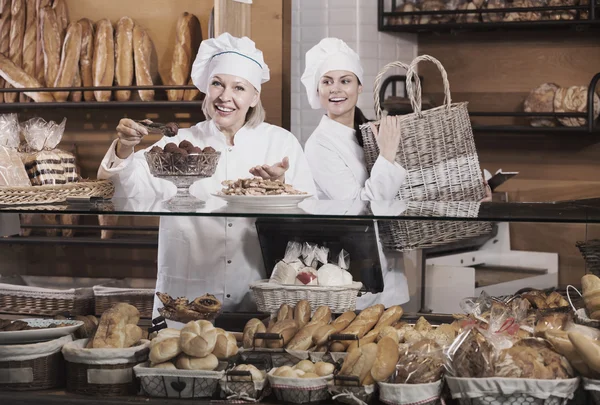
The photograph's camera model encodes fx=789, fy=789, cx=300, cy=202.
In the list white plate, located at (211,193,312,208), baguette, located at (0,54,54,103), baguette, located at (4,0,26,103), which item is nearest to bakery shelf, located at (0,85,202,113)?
baguette, located at (0,54,54,103)

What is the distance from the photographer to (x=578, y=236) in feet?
5.32

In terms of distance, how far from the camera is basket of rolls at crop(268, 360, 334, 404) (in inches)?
59.8

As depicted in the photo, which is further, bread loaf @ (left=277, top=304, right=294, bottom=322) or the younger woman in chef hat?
the younger woman in chef hat

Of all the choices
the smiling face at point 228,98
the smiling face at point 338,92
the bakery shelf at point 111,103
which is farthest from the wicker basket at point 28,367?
the bakery shelf at point 111,103

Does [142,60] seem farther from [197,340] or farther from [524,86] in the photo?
[197,340]

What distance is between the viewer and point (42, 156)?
2.20 meters

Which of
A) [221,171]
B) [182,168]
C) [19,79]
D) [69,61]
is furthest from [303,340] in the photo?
[19,79]

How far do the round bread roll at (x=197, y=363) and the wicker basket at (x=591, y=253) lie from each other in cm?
79

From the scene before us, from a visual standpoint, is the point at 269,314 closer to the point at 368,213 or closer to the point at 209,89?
the point at 368,213

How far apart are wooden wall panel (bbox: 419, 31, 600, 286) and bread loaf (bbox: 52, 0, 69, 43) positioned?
1.88 meters

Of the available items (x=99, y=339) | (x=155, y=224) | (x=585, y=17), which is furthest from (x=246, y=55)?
(x=585, y=17)

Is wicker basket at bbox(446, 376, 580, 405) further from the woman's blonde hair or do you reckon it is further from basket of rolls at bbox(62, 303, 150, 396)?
the woman's blonde hair

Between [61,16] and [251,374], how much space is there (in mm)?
3079

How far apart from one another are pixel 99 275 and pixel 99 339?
23 centimetres
